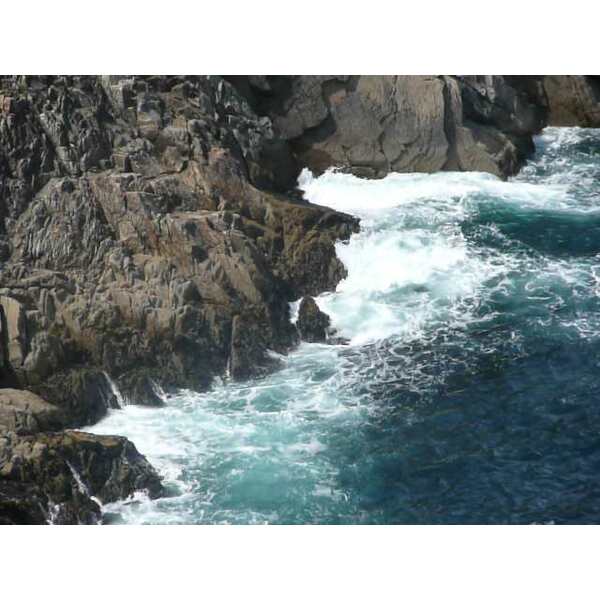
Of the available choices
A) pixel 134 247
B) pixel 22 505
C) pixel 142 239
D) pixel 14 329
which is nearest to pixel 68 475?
pixel 22 505

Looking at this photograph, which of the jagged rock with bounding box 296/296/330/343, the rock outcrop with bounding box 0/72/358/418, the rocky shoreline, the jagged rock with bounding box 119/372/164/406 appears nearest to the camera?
the rocky shoreline

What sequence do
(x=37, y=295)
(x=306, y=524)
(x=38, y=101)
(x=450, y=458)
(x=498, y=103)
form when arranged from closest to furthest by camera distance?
(x=306, y=524), (x=450, y=458), (x=37, y=295), (x=38, y=101), (x=498, y=103)

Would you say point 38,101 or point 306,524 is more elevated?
point 38,101

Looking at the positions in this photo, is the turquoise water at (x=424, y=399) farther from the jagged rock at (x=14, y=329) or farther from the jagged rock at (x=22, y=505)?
the jagged rock at (x=14, y=329)

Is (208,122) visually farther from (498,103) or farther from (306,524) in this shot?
(306,524)

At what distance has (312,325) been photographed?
48.9 m

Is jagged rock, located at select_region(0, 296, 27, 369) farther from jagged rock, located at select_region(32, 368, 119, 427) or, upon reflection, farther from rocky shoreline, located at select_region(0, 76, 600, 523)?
jagged rock, located at select_region(32, 368, 119, 427)

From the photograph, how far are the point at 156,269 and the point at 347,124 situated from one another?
58.1ft

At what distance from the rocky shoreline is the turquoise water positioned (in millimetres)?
1219

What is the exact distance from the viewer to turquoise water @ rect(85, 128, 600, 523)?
128ft

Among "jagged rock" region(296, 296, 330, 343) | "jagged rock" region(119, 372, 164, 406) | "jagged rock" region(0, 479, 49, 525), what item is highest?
"jagged rock" region(296, 296, 330, 343)

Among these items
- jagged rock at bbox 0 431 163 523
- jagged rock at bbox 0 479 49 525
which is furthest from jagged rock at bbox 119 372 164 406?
jagged rock at bbox 0 479 49 525

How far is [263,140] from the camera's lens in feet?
184
